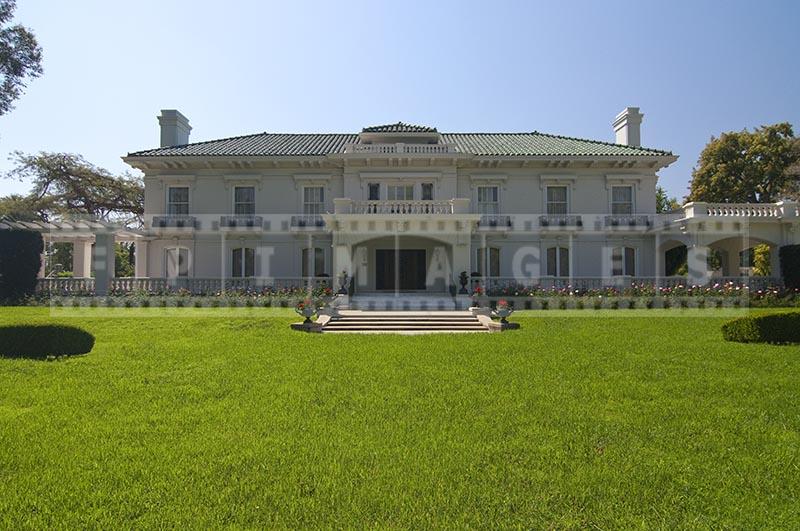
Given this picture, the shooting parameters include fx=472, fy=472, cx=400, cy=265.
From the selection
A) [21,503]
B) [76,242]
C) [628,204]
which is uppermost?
[628,204]

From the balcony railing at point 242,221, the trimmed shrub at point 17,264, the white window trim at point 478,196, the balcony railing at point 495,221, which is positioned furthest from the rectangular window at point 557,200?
the trimmed shrub at point 17,264

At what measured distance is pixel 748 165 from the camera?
36.2 metres

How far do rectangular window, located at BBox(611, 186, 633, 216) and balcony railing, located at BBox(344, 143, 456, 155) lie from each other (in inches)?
351

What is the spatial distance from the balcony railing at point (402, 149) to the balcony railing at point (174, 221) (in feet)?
28.7

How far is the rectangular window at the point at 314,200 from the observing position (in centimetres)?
2466

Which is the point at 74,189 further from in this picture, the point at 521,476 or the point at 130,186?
the point at 521,476

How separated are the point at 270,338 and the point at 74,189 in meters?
36.1

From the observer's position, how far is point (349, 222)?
67.7ft

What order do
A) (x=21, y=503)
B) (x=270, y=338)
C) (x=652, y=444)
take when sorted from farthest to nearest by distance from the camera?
(x=270, y=338) < (x=652, y=444) < (x=21, y=503)

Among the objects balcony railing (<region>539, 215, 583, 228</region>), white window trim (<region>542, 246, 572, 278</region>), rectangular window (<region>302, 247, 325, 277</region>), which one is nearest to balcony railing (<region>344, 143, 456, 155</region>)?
rectangular window (<region>302, 247, 325, 277</region>)

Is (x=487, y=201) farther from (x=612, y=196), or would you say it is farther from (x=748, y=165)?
(x=748, y=165)

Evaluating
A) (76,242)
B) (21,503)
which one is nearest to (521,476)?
(21,503)

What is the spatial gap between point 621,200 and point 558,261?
4.67 metres

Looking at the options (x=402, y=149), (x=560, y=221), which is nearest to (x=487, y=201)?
(x=560, y=221)
